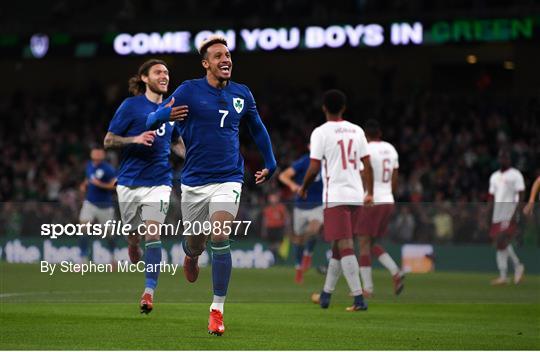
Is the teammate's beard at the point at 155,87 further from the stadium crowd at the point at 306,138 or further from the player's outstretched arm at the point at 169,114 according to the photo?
the stadium crowd at the point at 306,138

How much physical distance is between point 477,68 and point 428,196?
9.51 meters

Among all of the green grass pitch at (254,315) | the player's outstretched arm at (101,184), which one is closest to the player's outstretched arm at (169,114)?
the green grass pitch at (254,315)

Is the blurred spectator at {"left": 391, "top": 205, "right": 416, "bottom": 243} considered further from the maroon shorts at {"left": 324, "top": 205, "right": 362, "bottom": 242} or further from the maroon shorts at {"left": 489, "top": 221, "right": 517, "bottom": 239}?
the maroon shorts at {"left": 324, "top": 205, "right": 362, "bottom": 242}

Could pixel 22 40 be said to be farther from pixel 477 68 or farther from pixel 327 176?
pixel 327 176

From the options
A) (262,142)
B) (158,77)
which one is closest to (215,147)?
(262,142)

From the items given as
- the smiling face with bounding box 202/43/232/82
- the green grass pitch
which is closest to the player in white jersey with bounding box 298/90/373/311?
the green grass pitch

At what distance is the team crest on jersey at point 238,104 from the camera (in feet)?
37.0

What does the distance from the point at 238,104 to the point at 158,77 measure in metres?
2.28

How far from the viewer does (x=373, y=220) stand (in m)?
17.6

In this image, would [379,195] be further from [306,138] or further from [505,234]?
[306,138]

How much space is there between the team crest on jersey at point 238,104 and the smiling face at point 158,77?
2173 millimetres

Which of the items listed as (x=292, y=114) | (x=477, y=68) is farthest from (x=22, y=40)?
(x=477, y=68)

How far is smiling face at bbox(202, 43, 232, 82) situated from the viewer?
11.1m

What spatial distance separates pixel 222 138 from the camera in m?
11.2
